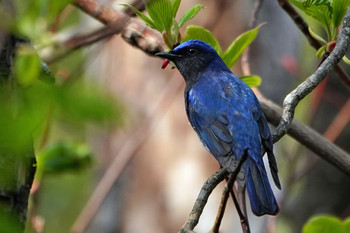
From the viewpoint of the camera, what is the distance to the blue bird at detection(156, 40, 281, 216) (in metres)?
2.50

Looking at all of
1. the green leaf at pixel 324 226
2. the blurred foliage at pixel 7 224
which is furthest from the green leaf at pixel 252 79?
the blurred foliage at pixel 7 224

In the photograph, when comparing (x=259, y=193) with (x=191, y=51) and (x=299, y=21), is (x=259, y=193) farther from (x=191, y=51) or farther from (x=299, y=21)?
(x=191, y=51)

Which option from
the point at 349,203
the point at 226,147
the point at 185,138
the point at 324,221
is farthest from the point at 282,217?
the point at 324,221

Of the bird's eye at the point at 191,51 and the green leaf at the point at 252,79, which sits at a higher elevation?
the green leaf at the point at 252,79

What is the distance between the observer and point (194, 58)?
3.15 meters

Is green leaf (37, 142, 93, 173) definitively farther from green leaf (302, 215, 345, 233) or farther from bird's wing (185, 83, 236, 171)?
green leaf (302, 215, 345, 233)

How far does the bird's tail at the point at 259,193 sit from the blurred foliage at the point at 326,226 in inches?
28.4

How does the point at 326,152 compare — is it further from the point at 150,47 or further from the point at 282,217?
the point at 282,217

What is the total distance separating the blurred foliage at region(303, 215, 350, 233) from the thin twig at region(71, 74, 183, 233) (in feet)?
6.58

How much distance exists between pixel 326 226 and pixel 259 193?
798mm

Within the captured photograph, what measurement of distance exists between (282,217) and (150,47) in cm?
336

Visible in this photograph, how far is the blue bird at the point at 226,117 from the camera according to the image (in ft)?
8.20

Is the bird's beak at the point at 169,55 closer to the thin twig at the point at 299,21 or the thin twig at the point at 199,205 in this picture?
the thin twig at the point at 299,21

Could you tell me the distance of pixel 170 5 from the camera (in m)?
2.10
